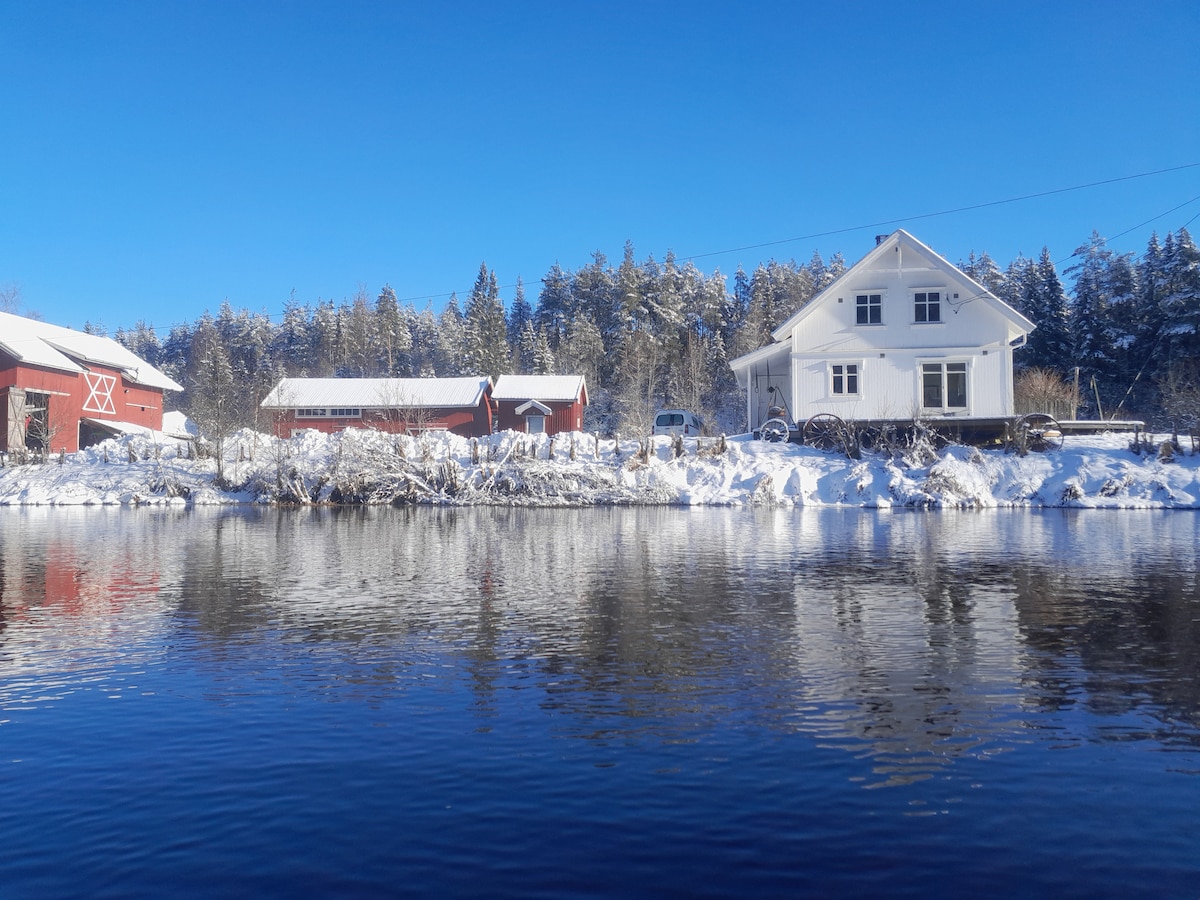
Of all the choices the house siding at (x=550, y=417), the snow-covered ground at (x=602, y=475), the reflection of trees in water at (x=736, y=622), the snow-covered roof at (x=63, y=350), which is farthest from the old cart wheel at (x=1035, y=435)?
the snow-covered roof at (x=63, y=350)

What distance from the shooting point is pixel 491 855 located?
194 inches

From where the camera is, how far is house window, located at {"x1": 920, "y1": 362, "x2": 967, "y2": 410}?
123 ft

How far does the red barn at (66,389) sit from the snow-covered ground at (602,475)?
25.7 feet

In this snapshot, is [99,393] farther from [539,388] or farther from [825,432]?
[825,432]

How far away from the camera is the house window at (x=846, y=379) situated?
3816 cm

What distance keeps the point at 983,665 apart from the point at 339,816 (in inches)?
239

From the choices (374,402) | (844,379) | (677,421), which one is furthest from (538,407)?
(844,379)

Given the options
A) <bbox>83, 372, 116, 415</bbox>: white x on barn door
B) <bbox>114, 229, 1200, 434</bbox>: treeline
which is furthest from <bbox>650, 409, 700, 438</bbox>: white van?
<bbox>83, 372, 116, 415</bbox>: white x on barn door

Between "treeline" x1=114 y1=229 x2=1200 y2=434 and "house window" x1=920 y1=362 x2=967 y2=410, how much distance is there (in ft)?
27.3

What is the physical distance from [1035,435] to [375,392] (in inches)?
1497

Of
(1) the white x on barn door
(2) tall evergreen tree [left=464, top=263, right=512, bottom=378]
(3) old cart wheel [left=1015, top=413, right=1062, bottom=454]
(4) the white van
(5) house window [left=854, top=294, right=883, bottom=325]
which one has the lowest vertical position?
(3) old cart wheel [left=1015, top=413, right=1062, bottom=454]

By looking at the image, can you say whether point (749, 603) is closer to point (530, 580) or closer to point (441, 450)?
point (530, 580)

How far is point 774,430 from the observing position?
126ft

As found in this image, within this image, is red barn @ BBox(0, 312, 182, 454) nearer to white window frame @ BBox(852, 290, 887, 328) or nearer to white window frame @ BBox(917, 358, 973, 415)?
white window frame @ BBox(852, 290, 887, 328)
